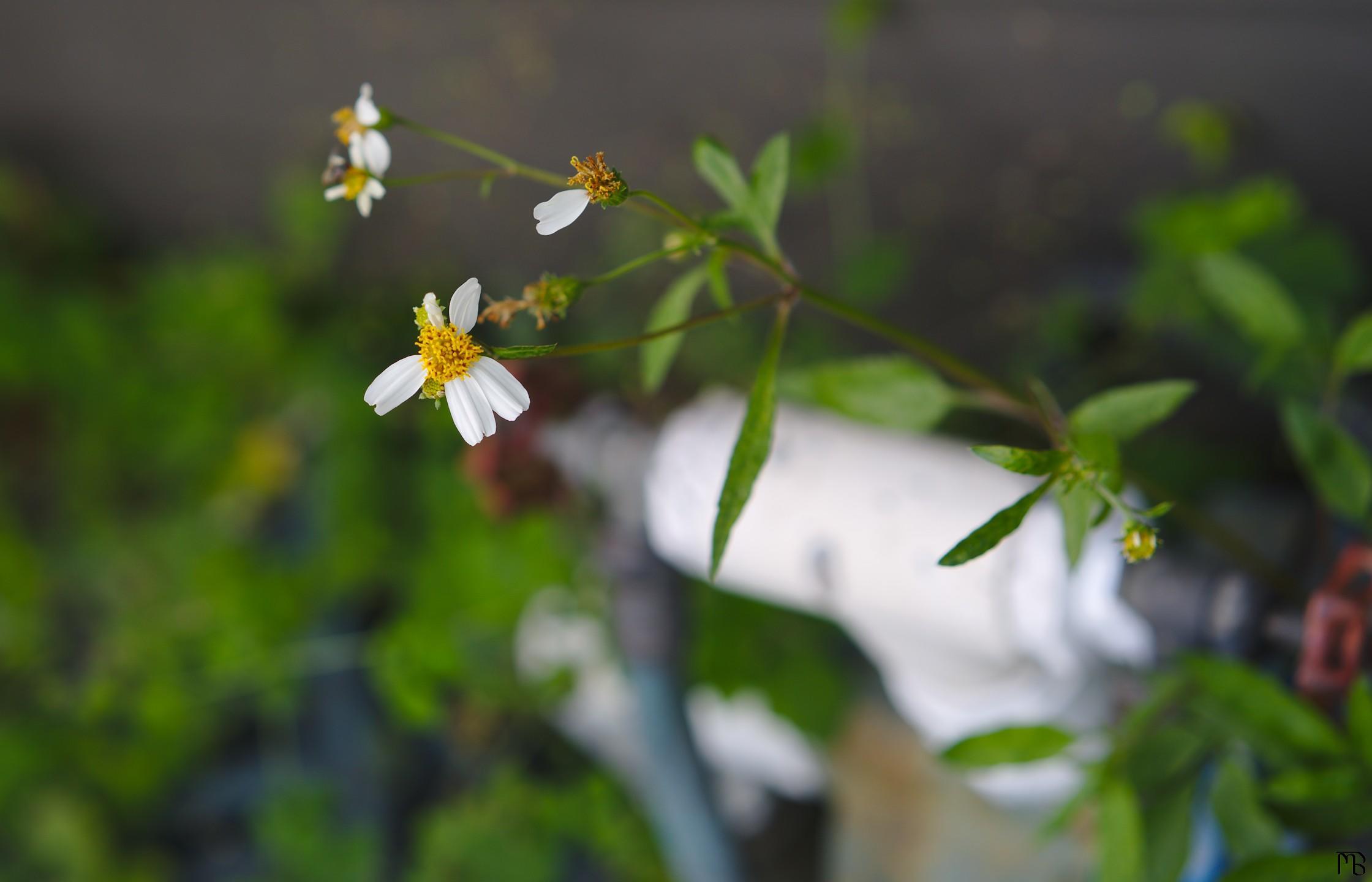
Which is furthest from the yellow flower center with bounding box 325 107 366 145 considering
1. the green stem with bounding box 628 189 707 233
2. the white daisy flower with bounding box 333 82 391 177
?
the green stem with bounding box 628 189 707 233

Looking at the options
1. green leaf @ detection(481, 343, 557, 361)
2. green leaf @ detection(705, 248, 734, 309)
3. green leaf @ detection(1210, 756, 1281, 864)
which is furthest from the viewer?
green leaf @ detection(1210, 756, 1281, 864)

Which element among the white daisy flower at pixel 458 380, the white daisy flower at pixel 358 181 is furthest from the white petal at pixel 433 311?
the white daisy flower at pixel 358 181

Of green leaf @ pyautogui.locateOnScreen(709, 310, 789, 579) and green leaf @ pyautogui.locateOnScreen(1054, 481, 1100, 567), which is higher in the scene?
green leaf @ pyautogui.locateOnScreen(709, 310, 789, 579)

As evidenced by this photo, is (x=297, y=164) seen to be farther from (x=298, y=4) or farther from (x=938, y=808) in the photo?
(x=938, y=808)

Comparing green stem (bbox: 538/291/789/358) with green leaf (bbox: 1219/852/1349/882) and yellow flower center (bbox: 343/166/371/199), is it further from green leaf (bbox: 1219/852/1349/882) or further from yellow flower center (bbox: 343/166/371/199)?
green leaf (bbox: 1219/852/1349/882)

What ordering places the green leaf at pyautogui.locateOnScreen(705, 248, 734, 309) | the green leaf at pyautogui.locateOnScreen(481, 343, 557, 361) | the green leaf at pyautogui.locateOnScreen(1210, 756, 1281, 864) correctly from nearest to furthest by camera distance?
the green leaf at pyautogui.locateOnScreen(481, 343, 557, 361), the green leaf at pyautogui.locateOnScreen(705, 248, 734, 309), the green leaf at pyautogui.locateOnScreen(1210, 756, 1281, 864)

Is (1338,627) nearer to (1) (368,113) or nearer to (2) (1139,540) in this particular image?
(2) (1139,540)

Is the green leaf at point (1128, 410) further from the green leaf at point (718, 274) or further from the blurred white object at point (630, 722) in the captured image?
the blurred white object at point (630, 722)
